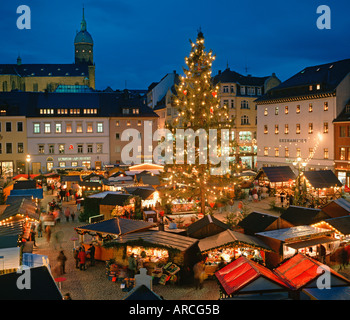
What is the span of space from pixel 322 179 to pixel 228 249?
18306 mm

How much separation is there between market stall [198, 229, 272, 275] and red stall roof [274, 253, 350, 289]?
2275 mm

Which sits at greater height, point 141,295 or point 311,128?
point 311,128

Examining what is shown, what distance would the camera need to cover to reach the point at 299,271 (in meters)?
10.2

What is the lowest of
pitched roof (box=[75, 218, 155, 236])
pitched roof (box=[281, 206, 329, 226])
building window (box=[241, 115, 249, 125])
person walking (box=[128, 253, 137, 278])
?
person walking (box=[128, 253, 137, 278])

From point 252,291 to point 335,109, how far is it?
117 feet

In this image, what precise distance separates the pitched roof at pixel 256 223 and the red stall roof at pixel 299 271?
468 centimetres

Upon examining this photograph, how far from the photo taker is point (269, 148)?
49.2m

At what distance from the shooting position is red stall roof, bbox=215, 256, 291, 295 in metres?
9.37

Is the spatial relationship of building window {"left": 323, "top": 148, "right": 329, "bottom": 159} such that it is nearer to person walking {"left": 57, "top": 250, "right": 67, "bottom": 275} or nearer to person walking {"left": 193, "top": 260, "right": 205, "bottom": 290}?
person walking {"left": 193, "top": 260, "right": 205, "bottom": 290}

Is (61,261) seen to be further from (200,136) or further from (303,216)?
(200,136)

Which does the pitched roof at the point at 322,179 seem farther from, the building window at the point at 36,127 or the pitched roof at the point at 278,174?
the building window at the point at 36,127

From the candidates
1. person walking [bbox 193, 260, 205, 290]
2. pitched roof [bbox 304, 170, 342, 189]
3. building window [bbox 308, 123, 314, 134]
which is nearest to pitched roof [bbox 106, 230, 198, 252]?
person walking [bbox 193, 260, 205, 290]

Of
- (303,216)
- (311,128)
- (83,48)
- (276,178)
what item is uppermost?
(83,48)

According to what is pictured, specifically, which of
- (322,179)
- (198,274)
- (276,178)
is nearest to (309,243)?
(198,274)
